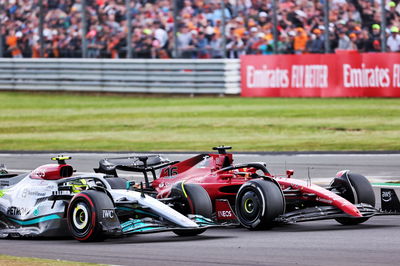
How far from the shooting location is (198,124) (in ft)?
87.9

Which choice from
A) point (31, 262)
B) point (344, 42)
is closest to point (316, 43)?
point (344, 42)

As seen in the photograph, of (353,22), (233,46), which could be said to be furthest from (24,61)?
(353,22)

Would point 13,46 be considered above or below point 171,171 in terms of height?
above

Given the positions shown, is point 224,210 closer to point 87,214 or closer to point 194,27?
point 87,214

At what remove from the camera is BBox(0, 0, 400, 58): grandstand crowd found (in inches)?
1117

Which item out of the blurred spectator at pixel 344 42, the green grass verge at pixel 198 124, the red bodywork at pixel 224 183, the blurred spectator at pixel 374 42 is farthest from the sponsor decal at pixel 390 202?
the blurred spectator at pixel 344 42

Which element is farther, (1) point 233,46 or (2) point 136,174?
(1) point 233,46

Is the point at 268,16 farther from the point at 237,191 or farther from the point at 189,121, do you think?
the point at 237,191

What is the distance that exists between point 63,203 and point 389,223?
12.8 feet

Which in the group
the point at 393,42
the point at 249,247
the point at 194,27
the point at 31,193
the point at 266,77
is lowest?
the point at 249,247

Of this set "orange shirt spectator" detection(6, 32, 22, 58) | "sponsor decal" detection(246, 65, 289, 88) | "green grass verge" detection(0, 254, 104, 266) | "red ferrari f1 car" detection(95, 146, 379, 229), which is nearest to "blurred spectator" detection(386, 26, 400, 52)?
"sponsor decal" detection(246, 65, 289, 88)

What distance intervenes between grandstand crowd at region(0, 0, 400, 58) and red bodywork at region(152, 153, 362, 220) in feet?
52.1

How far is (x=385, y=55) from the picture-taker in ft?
93.6

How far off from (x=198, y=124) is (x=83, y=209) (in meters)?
16.3
